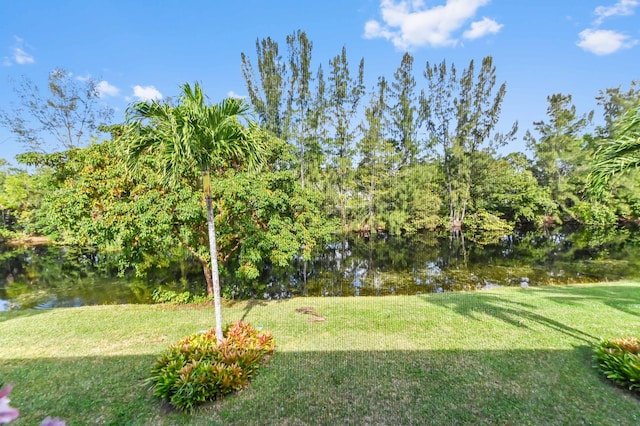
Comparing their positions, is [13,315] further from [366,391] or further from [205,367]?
[366,391]

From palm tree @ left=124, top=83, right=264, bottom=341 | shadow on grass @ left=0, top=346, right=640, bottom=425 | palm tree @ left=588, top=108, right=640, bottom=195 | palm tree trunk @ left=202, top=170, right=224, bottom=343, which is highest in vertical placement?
palm tree @ left=124, top=83, right=264, bottom=341

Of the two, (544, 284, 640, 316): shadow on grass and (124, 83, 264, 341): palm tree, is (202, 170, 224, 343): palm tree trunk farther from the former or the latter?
(544, 284, 640, 316): shadow on grass

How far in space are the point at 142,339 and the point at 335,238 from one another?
19868 mm

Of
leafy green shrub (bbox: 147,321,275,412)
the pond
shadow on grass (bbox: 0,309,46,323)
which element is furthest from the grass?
the pond

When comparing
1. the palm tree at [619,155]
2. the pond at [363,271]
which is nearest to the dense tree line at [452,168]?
the pond at [363,271]

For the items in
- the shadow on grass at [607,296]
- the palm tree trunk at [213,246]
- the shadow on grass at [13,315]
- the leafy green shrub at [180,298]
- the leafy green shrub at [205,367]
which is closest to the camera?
the leafy green shrub at [205,367]

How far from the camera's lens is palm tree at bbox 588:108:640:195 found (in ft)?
13.7

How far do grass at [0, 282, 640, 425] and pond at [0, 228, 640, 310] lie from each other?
3.64m

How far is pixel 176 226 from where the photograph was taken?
326 inches

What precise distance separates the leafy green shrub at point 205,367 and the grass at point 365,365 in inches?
6.5

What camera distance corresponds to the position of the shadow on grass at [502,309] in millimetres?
6219

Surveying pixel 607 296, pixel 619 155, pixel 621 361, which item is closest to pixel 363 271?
pixel 607 296

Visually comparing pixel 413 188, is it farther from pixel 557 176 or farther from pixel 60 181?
pixel 60 181

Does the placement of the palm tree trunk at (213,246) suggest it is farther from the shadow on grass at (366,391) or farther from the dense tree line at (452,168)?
the dense tree line at (452,168)
